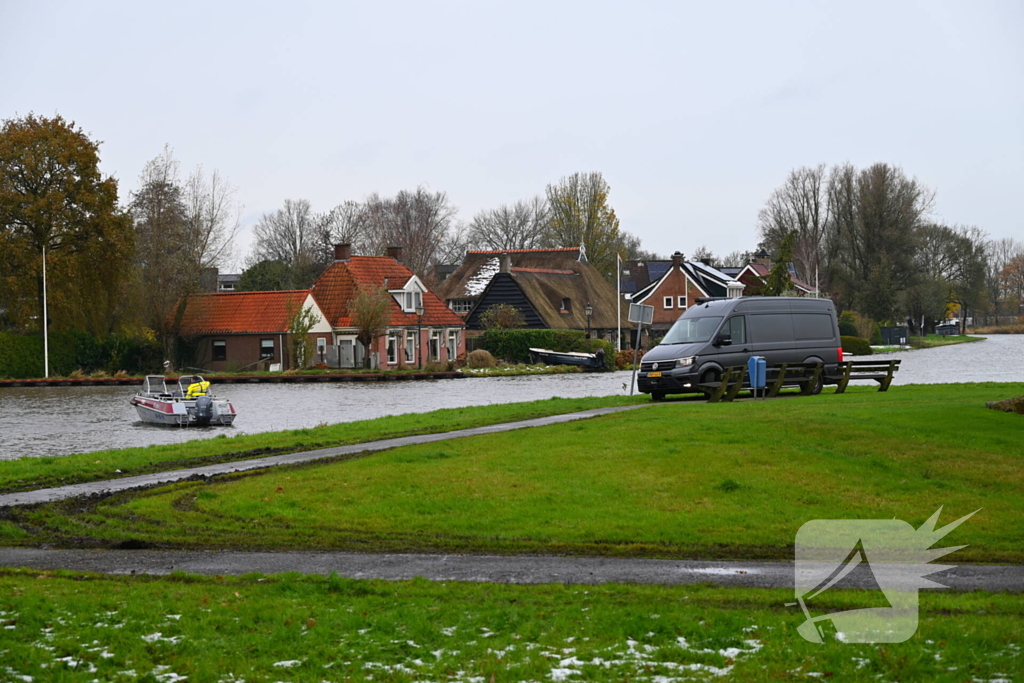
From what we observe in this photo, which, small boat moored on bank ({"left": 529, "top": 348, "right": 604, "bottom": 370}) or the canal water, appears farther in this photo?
small boat moored on bank ({"left": 529, "top": 348, "right": 604, "bottom": 370})

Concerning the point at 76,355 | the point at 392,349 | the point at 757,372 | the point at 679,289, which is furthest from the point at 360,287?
the point at 757,372

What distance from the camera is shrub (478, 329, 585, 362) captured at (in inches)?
2955

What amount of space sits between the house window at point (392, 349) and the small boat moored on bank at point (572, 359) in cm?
991

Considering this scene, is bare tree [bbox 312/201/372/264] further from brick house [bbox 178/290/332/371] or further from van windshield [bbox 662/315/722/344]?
van windshield [bbox 662/315/722/344]

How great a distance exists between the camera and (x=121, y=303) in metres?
70.5

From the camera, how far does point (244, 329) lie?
73125 mm

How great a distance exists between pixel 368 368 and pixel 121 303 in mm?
17156

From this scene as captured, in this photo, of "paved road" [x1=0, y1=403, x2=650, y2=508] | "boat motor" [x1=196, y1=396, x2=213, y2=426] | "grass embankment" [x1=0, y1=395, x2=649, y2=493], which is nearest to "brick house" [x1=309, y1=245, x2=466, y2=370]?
"boat motor" [x1=196, y1=396, x2=213, y2=426]

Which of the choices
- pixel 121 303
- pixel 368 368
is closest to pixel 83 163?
pixel 121 303

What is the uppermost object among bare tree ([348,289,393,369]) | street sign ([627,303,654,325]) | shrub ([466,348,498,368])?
bare tree ([348,289,393,369])

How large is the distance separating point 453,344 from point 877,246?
45.4 meters

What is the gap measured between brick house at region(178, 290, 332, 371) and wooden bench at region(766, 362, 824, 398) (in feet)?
152

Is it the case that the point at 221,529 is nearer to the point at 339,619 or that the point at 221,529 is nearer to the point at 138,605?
the point at 138,605

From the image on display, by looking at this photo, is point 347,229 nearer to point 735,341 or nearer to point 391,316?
point 391,316
